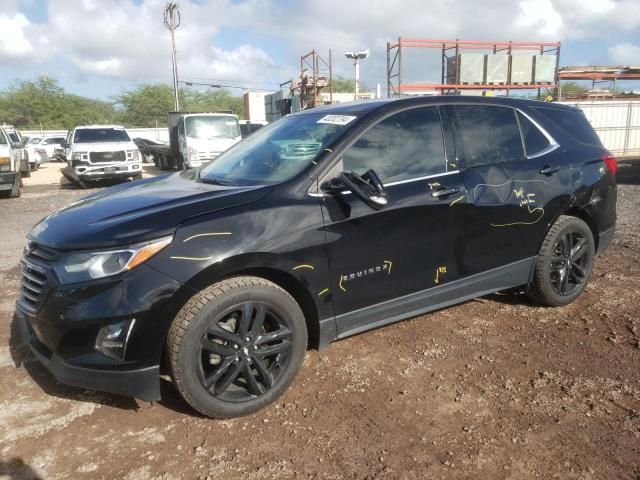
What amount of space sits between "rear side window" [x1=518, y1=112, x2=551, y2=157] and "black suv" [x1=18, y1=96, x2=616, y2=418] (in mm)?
11

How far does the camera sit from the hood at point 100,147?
1375 cm

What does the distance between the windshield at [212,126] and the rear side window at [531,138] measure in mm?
12669

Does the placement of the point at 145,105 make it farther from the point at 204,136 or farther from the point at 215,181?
the point at 215,181

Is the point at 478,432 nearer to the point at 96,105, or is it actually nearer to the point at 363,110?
the point at 363,110

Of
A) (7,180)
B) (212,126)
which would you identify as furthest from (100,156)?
(212,126)

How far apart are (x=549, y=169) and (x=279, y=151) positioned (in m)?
2.13

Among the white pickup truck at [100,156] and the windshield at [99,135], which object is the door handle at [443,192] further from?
the windshield at [99,135]

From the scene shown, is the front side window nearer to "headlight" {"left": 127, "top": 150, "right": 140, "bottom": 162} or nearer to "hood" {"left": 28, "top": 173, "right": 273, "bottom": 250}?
"hood" {"left": 28, "top": 173, "right": 273, "bottom": 250}

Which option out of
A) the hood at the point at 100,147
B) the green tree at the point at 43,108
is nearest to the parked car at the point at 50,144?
the hood at the point at 100,147

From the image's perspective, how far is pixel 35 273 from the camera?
104 inches

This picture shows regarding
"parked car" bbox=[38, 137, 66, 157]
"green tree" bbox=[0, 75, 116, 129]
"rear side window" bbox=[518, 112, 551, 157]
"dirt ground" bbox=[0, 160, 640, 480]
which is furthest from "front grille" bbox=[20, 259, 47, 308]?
"green tree" bbox=[0, 75, 116, 129]

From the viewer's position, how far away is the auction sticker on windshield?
3197mm

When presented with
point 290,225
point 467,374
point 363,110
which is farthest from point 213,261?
point 467,374

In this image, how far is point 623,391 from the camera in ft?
9.59
